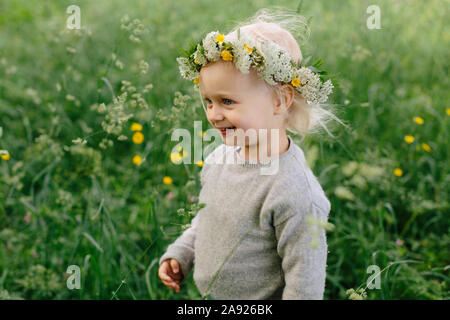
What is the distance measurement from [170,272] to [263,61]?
34.2 inches

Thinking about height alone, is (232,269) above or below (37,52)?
below

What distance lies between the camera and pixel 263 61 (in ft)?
4.11

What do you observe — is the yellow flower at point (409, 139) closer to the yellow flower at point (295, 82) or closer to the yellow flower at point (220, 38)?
the yellow flower at point (295, 82)

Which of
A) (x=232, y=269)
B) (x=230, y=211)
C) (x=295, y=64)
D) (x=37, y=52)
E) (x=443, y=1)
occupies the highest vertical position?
(x=443, y=1)

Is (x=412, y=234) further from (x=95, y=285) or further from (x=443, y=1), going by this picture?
(x=443, y=1)

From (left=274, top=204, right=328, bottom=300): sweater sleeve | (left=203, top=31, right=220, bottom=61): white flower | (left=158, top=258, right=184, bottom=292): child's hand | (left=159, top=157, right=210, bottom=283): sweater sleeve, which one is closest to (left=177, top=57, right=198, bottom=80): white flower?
(left=203, top=31, right=220, bottom=61): white flower

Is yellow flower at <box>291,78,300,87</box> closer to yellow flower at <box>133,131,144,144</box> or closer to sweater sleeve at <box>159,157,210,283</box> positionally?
sweater sleeve at <box>159,157,210,283</box>

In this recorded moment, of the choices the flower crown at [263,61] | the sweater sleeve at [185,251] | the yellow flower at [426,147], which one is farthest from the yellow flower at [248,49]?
the yellow flower at [426,147]

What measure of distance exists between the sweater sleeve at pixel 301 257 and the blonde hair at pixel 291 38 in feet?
1.01

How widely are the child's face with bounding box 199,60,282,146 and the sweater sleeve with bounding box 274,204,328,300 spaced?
0.87 ft

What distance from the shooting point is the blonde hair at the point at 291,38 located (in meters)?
1.35

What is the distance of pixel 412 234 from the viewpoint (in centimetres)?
240
